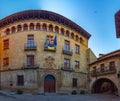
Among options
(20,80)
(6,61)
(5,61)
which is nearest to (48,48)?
(20,80)

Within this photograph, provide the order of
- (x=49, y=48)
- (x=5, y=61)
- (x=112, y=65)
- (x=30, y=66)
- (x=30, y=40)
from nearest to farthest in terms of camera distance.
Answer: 1. (x=30, y=66)
2. (x=49, y=48)
3. (x=30, y=40)
4. (x=112, y=65)
5. (x=5, y=61)

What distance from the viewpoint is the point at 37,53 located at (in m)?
28.8

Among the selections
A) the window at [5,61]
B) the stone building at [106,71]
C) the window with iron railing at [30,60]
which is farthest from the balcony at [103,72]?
the window at [5,61]

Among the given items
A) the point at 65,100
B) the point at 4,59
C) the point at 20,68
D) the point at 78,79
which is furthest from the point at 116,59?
the point at 4,59

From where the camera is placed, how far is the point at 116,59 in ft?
96.2

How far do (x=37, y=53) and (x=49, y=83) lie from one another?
5069mm

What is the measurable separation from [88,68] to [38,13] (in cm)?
1494

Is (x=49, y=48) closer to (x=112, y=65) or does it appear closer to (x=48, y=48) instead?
(x=48, y=48)

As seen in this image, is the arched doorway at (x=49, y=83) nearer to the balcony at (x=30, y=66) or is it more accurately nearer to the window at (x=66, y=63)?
the balcony at (x=30, y=66)

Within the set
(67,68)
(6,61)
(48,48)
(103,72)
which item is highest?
(48,48)

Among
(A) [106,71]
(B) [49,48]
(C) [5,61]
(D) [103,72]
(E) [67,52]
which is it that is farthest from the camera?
(D) [103,72]

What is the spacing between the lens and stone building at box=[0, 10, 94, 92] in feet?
92.7

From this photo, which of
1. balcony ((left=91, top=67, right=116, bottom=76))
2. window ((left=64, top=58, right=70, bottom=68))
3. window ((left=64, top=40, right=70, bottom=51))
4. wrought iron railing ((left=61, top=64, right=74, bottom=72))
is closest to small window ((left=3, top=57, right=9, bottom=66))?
wrought iron railing ((left=61, top=64, right=74, bottom=72))

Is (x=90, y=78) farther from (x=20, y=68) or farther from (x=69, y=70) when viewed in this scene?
(x=20, y=68)
